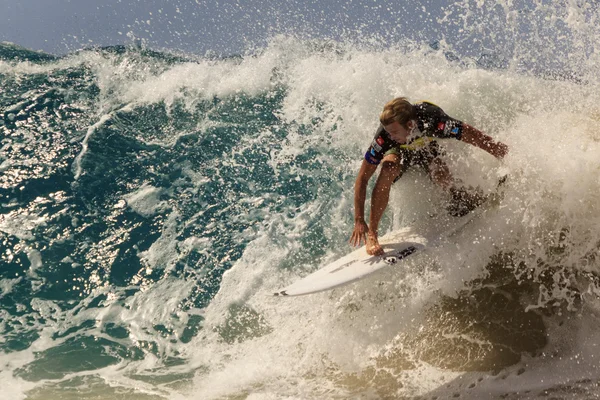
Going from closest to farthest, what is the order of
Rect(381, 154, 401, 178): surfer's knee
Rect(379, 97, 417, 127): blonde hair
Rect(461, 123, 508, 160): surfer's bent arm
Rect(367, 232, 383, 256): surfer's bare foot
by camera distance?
Rect(379, 97, 417, 127): blonde hair, Rect(461, 123, 508, 160): surfer's bent arm, Rect(381, 154, 401, 178): surfer's knee, Rect(367, 232, 383, 256): surfer's bare foot

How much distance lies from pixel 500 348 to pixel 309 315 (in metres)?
1.82

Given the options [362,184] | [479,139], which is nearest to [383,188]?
[362,184]

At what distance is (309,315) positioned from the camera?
4.73 meters

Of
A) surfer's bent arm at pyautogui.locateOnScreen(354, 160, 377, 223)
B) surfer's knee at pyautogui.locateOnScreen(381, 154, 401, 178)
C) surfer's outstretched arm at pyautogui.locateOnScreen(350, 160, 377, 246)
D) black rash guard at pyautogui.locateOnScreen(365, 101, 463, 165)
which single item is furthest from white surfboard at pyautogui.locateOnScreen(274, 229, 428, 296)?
black rash guard at pyautogui.locateOnScreen(365, 101, 463, 165)

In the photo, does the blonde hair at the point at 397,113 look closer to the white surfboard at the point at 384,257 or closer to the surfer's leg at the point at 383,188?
the surfer's leg at the point at 383,188

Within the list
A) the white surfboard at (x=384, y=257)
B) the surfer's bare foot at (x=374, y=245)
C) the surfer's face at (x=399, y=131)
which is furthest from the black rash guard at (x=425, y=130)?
the white surfboard at (x=384, y=257)

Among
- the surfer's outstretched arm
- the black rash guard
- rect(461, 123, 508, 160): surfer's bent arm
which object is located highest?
the black rash guard

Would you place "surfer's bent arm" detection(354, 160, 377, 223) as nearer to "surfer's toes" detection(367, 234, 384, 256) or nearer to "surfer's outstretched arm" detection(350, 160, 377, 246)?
"surfer's outstretched arm" detection(350, 160, 377, 246)

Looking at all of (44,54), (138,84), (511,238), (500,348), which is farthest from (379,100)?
(44,54)

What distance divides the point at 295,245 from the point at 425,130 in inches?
90.4

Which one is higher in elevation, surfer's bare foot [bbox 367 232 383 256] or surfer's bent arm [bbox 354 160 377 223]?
surfer's bent arm [bbox 354 160 377 223]

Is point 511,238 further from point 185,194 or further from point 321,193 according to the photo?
point 185,194

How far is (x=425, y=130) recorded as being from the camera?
3967 millimetres

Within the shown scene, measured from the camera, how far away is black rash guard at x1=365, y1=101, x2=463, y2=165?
3860 mm
